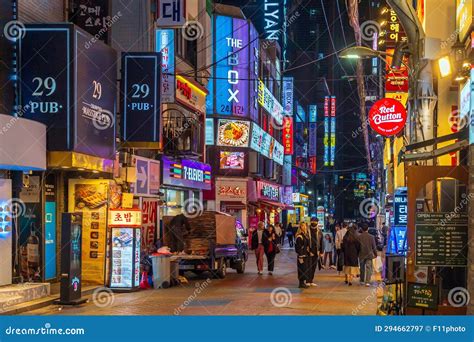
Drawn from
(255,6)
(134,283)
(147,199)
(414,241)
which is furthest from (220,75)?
(414,241)

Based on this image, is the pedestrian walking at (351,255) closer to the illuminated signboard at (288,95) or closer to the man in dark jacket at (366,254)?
the man in dark jacket at (366,254)

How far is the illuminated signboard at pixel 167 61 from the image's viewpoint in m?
28.8

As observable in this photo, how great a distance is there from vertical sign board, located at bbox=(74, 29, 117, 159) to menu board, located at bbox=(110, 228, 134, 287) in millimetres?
2262

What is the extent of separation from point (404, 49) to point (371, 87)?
57.0 meters

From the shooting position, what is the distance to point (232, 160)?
1875 inches

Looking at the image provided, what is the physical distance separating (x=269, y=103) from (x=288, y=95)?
11779 millimetres

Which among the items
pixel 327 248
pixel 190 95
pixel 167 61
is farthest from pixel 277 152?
pixel 167 61

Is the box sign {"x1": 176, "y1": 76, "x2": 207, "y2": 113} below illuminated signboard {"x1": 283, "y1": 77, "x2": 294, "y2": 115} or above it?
below

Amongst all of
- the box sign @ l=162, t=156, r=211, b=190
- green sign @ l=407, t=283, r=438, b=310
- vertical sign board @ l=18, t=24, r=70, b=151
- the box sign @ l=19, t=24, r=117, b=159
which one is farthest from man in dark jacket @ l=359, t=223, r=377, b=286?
the box sign @ l=162, t=156, r=211, b=190

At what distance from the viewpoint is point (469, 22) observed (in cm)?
1584

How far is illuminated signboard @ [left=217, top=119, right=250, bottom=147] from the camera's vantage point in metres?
46.4

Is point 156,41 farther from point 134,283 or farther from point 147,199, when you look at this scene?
point 134,283

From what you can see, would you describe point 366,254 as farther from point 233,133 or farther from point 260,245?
point 233,133

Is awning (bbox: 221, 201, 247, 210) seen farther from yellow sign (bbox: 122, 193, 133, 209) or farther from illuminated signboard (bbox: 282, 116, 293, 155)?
yellow sign (bbox: 122, 193, 133, 209)
